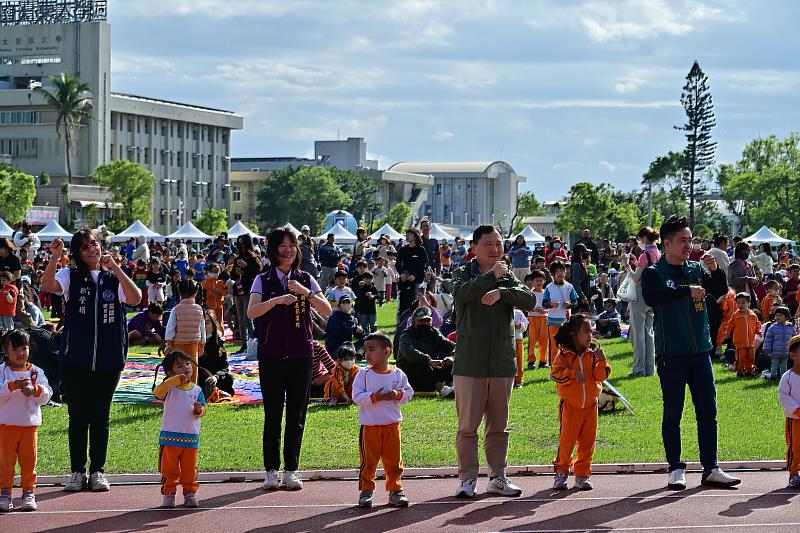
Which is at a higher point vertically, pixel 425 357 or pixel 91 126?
pixel 91 126

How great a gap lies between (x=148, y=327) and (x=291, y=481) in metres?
13.6

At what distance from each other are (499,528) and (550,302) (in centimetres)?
966

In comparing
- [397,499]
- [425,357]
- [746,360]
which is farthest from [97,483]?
[746,360]

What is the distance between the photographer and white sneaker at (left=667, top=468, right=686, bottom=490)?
31.6ft

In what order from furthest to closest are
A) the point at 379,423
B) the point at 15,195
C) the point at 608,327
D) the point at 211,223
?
the point at 211,223
the point at 15,195
the point at 608,327
the point at 379,423

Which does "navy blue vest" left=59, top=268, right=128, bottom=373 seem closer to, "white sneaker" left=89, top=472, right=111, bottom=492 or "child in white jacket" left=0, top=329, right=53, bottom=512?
"child in white jacket" left=0, top=329, right=53, bottom=512

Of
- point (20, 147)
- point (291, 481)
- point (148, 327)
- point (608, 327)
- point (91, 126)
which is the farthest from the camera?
point (20, 147)

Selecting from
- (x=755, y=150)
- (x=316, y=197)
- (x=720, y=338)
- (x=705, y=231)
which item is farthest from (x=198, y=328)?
(x=755, y=150)

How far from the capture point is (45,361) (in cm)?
1488

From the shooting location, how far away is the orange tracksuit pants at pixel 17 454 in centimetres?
905

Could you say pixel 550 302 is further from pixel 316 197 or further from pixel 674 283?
pixel 316 197

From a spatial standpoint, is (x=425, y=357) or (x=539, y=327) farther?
(x=539, y=327)

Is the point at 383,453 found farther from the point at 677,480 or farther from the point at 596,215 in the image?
the point at 596,215

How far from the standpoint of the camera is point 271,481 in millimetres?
9805
